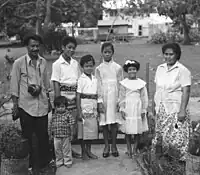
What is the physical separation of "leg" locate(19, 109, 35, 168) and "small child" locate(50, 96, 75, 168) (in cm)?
32

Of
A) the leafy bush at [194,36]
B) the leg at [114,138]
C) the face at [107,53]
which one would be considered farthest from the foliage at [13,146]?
the leafy bush at [194,36]

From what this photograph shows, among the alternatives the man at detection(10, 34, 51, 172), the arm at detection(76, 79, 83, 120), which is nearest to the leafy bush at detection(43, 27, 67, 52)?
the arm at detection(76, 79, 83, 120)

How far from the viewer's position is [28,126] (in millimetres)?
4301

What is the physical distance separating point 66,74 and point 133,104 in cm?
95

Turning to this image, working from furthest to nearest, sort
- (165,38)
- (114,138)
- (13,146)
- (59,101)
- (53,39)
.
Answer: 1. (165,38)
2. (53,39)
3. (114,138)
4. (59,101)
5. (13,146)

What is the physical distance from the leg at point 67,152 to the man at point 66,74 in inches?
16.5

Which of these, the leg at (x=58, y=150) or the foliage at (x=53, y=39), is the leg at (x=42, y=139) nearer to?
the leg at (x=58, y=150)

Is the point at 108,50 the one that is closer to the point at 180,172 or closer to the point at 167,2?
the point at 180,172

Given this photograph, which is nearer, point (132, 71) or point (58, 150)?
point (58, 150)

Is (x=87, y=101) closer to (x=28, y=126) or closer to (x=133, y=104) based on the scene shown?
(x=133, y=104)

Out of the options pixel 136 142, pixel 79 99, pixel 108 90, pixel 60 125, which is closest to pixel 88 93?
pixel 79 99

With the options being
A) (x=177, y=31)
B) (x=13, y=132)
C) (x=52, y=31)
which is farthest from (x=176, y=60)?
(x=177, y=31)

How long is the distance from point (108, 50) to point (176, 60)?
98 cm

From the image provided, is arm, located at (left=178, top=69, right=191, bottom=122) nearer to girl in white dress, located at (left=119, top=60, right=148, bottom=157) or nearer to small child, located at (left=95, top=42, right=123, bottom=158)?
girl in white dress, located at (left=119, top=60, right=148, bottom=157)
